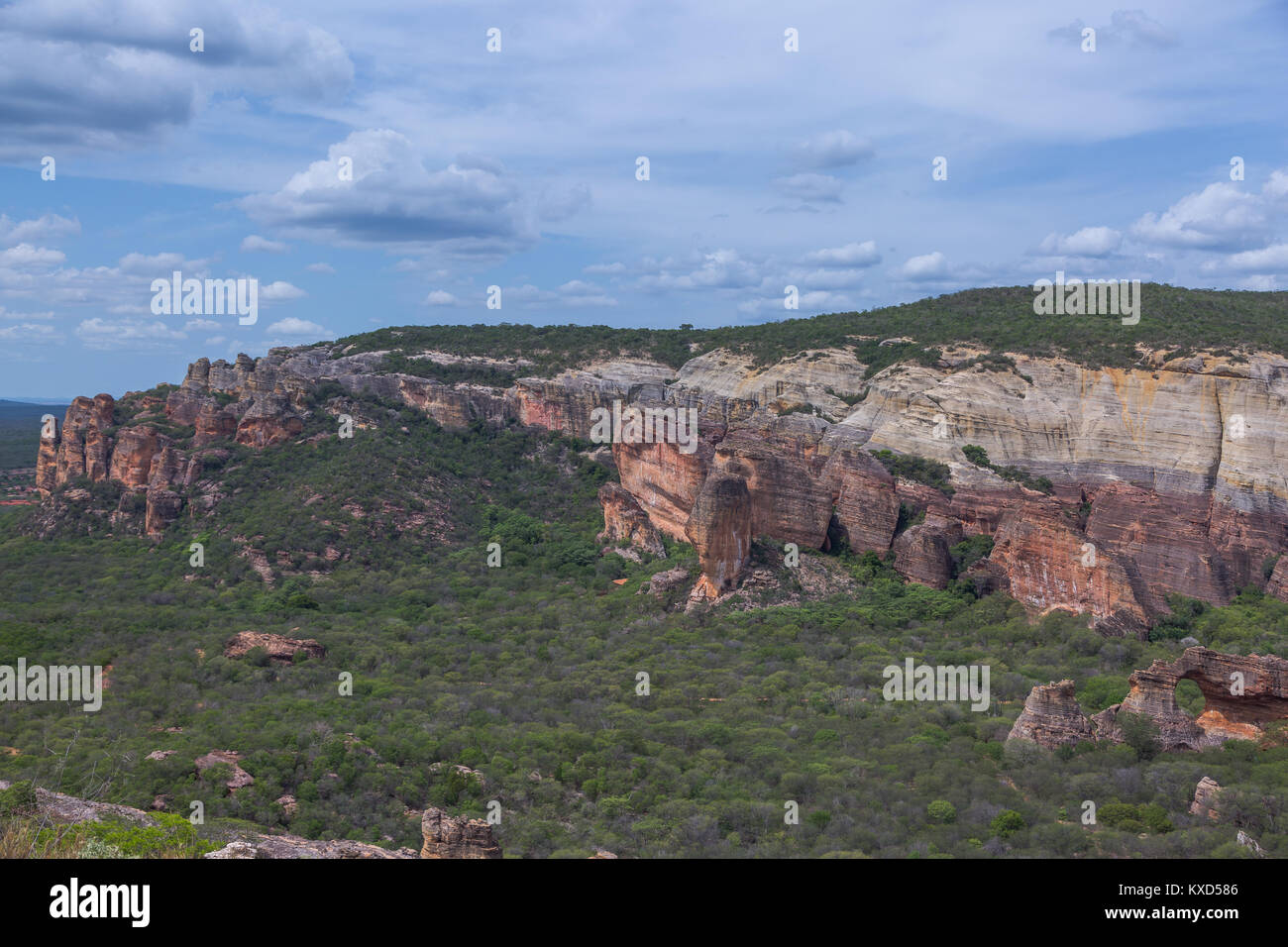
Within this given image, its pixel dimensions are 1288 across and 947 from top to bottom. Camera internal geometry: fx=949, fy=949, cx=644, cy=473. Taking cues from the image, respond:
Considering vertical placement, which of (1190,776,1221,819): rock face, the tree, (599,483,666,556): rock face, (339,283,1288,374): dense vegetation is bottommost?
the tree

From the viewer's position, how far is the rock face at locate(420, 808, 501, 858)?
54.2ft

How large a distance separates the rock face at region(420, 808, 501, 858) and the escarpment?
2296cm

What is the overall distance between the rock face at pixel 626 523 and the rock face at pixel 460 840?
29.6 m

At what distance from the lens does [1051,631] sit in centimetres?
3453

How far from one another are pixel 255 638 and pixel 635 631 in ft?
45.8

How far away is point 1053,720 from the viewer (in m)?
25.1

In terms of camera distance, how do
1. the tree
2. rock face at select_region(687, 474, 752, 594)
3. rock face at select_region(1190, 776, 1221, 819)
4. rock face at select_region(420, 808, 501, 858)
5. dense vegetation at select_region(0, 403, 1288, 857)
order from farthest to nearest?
1. rock face at select_region(687, 474, 752, 594)
2. the tree
3. dense vegetation at select_region(0, 403, 1288, 857)
4. rock face at select_region(1190, 776, 1221, 819)
5. rock face at select_region(420, 808, 501, 858)

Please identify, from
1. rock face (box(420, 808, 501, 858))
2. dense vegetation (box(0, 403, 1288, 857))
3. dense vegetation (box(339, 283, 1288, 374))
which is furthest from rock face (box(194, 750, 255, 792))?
dense vegetation (box(339, 283, 1288, 374))

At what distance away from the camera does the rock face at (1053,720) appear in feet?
81.7

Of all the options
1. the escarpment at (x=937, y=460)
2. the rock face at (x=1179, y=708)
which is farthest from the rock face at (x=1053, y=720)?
the escarpment at (x=937, y=460)

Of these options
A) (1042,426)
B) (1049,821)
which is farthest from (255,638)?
(1042,426)

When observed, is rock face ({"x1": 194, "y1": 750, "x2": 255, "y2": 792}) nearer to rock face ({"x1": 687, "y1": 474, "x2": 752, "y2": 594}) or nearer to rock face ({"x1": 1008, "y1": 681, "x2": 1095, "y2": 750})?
rock face ({"x1": 1008, "y1": 681, "x2": 1095, "y2": 750})
